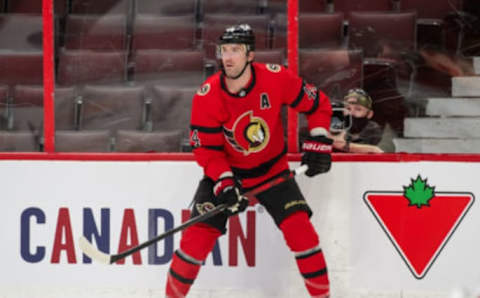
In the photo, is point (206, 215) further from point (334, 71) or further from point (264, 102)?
point (334, 71)

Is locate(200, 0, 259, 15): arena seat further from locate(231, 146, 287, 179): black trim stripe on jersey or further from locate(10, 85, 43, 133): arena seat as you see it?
locate(10, 85, 43, 133): arena seat

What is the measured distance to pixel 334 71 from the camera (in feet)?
10.3

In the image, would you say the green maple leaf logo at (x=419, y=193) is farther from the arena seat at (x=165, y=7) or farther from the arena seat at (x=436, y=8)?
the arena seat at (x=165, y=7)

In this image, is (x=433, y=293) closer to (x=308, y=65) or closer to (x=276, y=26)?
(x=308, y=65)

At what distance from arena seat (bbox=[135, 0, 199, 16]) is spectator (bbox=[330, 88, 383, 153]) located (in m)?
0.77

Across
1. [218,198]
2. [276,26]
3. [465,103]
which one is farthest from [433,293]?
[276,26]

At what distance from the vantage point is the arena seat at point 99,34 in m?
3.24

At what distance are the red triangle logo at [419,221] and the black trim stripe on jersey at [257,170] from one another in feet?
1.39

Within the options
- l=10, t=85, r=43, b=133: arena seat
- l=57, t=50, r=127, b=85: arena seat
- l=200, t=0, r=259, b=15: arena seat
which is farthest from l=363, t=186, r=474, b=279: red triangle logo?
l=10, t=85, r=43, b=133: arena seat

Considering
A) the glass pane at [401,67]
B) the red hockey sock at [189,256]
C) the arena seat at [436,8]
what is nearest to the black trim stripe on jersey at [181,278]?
the red hockey sock at [189,256]

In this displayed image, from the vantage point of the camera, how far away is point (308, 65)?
124 inches

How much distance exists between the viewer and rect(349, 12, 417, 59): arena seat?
312 cm

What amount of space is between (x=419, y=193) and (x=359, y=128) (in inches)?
13.9

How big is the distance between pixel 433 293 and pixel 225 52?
128 cm
